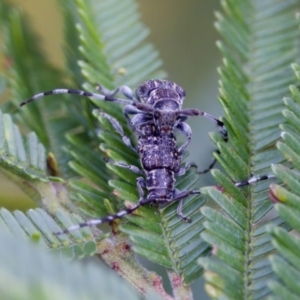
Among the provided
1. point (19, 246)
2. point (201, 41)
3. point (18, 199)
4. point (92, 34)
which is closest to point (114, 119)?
point (92, 34)

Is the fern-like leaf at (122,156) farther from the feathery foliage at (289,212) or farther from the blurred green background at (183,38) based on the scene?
the blurred green background at (183,38)

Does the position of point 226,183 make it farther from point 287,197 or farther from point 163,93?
point 163,93

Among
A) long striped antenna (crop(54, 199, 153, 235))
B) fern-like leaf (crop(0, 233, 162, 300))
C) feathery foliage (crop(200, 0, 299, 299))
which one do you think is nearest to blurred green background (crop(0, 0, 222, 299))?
feathery foliage (crop(200, 0, 299, 299))

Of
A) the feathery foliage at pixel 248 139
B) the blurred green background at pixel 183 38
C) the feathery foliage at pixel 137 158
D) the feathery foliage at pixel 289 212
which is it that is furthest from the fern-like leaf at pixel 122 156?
the blurred green background at pixel 183 38

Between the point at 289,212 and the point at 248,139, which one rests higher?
the point at 248,139

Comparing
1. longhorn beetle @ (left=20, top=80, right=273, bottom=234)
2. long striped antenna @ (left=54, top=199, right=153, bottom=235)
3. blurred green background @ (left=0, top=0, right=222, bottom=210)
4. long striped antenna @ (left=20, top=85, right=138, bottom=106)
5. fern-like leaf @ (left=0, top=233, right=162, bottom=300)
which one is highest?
blurred green background @ (left=0, top=0, right=222, bottom=210)

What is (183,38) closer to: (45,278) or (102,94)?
(102,94)

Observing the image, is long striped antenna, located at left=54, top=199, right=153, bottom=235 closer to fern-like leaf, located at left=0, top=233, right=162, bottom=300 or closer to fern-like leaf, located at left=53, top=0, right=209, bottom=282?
fern-like leaf, located at left=53, top=0, right=209, bottom=282

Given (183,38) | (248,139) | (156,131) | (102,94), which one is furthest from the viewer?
(183,38)

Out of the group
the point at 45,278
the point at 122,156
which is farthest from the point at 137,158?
the point at 45,278
